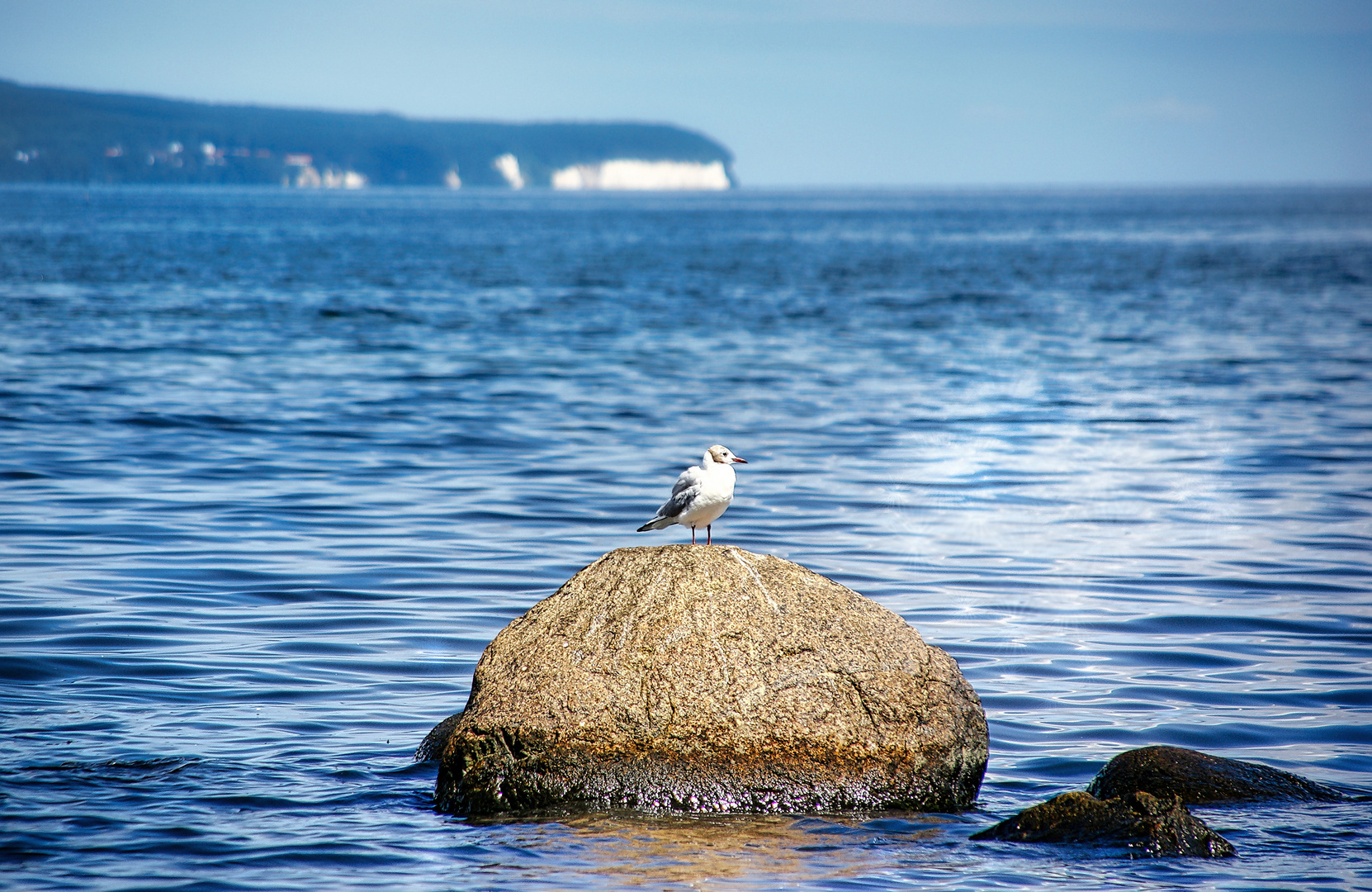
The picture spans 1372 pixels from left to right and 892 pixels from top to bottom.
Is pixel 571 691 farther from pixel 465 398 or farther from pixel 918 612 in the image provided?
pixel 465 398

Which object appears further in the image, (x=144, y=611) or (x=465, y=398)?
(x=465, y=398)

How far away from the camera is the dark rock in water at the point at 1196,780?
6715 millimetres

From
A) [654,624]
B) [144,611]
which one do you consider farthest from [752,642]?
[144,611]

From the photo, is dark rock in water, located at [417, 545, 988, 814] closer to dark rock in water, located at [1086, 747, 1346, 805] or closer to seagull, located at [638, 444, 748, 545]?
seagull, located at [638, 444, 748, 545]

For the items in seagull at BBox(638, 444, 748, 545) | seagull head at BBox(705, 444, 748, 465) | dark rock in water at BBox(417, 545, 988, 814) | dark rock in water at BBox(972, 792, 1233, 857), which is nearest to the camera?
dark rock in water at BBox(972, 792, 1233, 857)

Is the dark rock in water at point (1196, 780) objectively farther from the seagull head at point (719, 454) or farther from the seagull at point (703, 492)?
the seagull head at point (719, 454)

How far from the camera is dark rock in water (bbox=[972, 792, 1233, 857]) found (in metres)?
6.14

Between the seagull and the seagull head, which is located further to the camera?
the seagull head

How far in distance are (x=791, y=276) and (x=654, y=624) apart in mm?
46660

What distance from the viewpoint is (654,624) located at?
6.63 meters

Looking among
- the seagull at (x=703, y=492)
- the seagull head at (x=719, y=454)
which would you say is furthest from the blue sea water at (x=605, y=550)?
the seagull head at (x=719, y=454)

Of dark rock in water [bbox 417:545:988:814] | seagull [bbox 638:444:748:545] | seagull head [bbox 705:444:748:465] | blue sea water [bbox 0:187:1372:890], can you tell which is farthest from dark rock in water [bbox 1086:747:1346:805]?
seagull head [bbox 705:444:748:465]

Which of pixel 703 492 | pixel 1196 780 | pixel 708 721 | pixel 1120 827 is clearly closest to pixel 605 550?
pixel 703 492

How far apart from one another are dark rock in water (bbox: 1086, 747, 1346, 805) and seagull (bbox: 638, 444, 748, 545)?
7.90 feet
